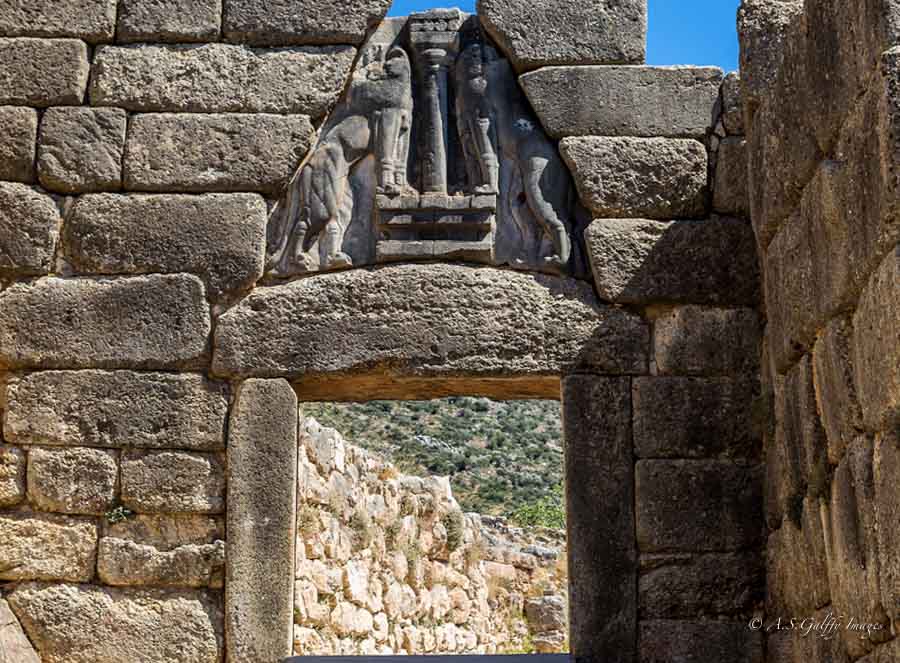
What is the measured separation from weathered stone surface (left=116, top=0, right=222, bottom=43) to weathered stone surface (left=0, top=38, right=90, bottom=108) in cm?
25

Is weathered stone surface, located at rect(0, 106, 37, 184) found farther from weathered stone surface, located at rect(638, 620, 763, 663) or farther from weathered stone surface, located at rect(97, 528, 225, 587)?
weathered stone surface, located at rect(638, 620, 763, 663)

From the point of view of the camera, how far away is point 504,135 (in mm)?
6004

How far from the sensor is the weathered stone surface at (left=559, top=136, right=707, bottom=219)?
587 centimetres

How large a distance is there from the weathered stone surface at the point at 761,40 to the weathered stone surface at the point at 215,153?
1942mm

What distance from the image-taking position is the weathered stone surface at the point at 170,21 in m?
6.03

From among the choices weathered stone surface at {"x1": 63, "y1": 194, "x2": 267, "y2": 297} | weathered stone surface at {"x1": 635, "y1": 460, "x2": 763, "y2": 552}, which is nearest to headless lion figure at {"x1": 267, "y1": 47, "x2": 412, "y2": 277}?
weathered stone surface at {"x1": 63, "y1": 194, "x2": 267, "y2": 297}

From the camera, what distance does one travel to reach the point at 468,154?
6.00 metres

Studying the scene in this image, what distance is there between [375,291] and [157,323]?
964 millimetres

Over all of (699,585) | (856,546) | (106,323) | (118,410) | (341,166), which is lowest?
(699,585)

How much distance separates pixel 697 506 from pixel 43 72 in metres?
3.51

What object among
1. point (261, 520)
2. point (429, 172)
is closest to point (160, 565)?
point (261, 520)

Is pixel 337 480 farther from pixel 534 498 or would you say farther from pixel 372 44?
pixel 534 498

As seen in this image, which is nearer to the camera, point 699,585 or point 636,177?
point 699,585

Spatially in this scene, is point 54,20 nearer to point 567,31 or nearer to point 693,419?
point 567,31
